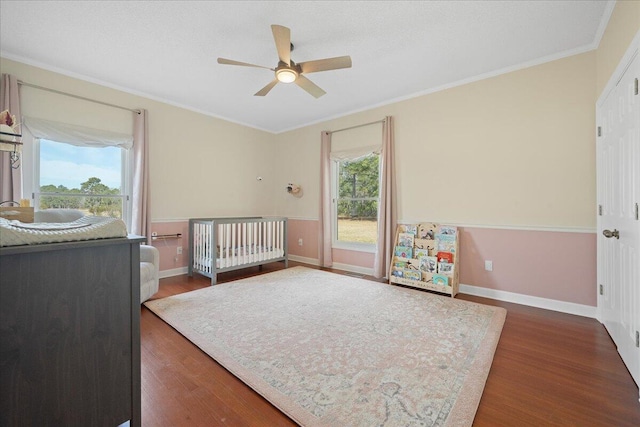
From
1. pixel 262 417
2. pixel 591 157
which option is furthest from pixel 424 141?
pixel 262 417

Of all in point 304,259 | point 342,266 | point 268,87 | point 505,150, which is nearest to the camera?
point 268,87

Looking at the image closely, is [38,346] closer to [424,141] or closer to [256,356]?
[256,356]

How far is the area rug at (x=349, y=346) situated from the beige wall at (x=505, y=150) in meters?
1.11

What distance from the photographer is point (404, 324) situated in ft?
7.62

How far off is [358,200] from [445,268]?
65.7 inches

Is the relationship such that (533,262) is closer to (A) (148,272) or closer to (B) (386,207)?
(B) (386,207)

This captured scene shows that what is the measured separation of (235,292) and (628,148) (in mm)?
3511

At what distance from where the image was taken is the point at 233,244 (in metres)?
3.77

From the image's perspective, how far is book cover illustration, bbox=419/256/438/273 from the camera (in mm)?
3219

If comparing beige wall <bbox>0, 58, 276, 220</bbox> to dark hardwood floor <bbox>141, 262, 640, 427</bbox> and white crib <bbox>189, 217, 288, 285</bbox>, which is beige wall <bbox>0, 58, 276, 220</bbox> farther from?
dark hardwood floor <bbox>141, 262, 640, 427</bbox>

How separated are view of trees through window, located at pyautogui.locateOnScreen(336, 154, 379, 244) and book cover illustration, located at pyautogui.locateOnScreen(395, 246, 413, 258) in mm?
580

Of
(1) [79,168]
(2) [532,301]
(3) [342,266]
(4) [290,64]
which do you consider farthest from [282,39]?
(2) [532,301]

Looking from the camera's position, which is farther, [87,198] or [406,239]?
[406,239]

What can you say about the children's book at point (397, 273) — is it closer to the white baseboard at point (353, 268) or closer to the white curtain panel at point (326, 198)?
the white baseboard at point (353, 268)
